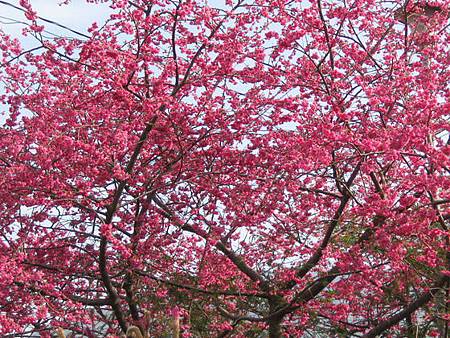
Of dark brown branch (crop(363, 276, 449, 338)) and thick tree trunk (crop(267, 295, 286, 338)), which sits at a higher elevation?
thick tree trunk (crop(267, 295, 286, 338))

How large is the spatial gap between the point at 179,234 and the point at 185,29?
8.08 ft

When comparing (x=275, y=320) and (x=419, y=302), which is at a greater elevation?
(x=275, y=320)

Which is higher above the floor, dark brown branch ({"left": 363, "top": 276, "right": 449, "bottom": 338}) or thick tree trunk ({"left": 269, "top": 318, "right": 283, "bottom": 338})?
thick tree trunk ({"left": 269, "top": 318, "right": 283, "bottom": 338})

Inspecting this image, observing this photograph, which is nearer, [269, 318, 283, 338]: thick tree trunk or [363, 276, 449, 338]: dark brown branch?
[363, 276, 449, 338]: dark brown branch

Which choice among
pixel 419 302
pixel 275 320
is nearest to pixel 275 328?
pixel 275 320

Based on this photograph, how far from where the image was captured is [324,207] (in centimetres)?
766

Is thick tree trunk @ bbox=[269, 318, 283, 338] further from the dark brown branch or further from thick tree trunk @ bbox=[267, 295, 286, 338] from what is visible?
the dark brown branch

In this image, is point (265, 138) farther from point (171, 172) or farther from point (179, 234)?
point (179, 234)

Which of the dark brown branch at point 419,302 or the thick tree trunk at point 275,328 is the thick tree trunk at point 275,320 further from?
the dark brown branch at point 419,302

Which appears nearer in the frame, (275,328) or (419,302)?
(419,302)

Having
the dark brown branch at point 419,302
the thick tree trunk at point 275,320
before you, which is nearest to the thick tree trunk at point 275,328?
the thick tree trunk at point 275,320

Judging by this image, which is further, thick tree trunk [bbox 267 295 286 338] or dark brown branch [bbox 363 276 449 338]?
thick tree trunk [bbox 267 295 286 338]

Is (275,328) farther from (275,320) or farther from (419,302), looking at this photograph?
(419,302)

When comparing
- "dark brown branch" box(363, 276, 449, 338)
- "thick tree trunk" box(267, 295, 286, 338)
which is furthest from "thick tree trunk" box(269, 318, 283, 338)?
"dark brown branch" box(363, 276, 449, 338)
